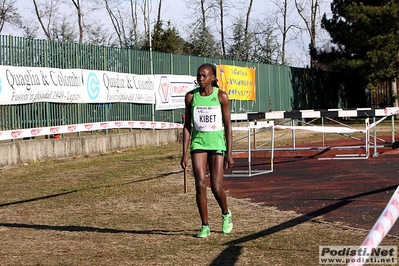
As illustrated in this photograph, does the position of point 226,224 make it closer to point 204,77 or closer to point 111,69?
point 204,77

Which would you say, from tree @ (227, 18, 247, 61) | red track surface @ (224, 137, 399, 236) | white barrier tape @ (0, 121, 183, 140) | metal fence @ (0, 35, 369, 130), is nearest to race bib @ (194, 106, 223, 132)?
red track surface @ (224, 137, 399, 236)

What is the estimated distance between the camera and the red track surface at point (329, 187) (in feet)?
33.1

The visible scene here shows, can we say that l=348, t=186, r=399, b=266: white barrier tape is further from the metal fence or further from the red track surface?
the metal fence

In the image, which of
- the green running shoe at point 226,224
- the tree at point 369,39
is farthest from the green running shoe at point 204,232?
the tree at point 369,39

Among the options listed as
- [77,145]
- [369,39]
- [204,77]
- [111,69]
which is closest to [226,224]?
[204,77]

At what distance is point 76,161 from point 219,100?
507 inches

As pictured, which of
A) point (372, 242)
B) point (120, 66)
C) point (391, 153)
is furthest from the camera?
point (120, 66)

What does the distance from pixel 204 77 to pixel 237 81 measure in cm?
2721

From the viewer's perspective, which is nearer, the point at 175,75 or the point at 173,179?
the point at 173,179

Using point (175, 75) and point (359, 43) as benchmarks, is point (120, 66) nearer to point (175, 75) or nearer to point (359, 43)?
point (175, 75)

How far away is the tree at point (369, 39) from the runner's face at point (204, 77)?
3685 cm

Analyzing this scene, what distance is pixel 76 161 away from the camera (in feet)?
69.2

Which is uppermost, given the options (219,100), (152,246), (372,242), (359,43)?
(359,43)

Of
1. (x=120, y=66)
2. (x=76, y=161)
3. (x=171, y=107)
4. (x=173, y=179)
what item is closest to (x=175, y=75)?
(x=171, y=107)
